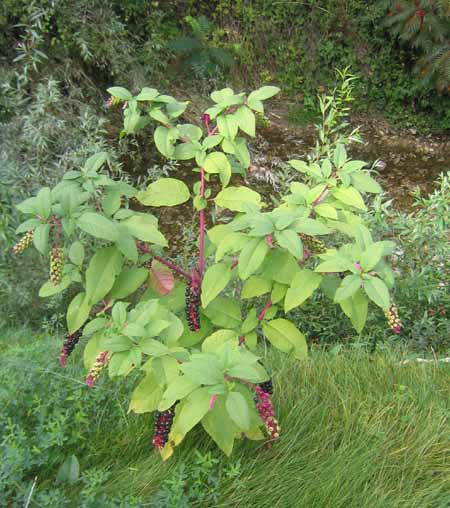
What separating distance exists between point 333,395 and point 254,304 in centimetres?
89

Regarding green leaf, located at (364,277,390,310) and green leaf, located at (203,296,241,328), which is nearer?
green leaf, located at (364,277,390,310)

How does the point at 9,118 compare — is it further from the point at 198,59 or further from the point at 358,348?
the point at 358,348

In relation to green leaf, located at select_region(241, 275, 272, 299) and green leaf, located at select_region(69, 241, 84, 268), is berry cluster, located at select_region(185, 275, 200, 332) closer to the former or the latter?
green leaf, located at select_region(241, 275, 272, 299)

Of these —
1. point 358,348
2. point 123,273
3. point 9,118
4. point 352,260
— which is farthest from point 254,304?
point 9,118

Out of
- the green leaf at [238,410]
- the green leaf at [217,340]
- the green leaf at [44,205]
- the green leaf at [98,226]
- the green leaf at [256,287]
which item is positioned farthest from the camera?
the green leaf at [256,287]

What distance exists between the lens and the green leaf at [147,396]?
1933mm

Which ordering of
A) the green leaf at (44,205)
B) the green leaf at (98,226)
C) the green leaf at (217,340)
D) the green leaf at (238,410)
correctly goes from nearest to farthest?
the green leaf at (238,410) → the green leaf at (98,226) → the green leaf at (44,205) → the green leaf at (217,340)

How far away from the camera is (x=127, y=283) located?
1993mm

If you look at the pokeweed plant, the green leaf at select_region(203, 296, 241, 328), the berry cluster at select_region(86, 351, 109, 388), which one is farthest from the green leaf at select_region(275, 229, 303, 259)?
the berry cluster at select_region(86, 351, 109, 388)

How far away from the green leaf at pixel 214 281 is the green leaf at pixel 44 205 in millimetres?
510

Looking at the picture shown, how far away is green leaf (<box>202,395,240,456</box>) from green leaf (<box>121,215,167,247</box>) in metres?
0.52

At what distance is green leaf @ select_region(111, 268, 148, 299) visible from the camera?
1.99 metres

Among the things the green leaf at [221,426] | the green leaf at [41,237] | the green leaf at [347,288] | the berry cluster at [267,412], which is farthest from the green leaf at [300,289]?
the green leaf at [41,237]

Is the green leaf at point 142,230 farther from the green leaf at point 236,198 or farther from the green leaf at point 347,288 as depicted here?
the green leaf at point 347,288
